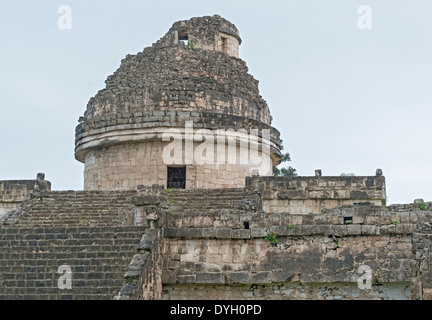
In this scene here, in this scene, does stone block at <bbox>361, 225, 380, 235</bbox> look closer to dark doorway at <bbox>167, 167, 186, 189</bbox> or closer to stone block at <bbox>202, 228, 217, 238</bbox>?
stone block at <bbox>202, 228, 217, 238</bbox>

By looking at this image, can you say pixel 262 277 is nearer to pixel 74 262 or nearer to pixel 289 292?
pixel 289 292

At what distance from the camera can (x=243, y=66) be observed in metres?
27.5

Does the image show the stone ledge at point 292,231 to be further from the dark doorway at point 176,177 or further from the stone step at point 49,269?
the dark doorway at point 176,177

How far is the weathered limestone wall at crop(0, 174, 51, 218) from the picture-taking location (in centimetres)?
2456

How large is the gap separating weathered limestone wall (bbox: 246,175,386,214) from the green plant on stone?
195 inches

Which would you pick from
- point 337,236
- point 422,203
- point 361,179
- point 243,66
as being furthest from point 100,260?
point 243,66

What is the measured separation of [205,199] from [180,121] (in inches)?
168

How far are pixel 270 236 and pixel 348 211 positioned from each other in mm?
1821

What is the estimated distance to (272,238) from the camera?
17469mm

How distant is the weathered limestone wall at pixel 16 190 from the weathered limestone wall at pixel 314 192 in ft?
22.2

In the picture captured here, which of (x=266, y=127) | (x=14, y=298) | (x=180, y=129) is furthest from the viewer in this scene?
(x=266, y=127)

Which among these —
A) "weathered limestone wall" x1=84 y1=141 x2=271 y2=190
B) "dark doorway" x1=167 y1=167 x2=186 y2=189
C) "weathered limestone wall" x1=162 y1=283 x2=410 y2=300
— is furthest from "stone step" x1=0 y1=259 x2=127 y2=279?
"dark doorway" x1=167 y1=167 x2=186 y2=189

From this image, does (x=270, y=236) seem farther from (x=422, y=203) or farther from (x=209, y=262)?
(x=422, y=203)

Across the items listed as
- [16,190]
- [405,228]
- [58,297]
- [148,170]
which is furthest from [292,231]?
[16,190]
